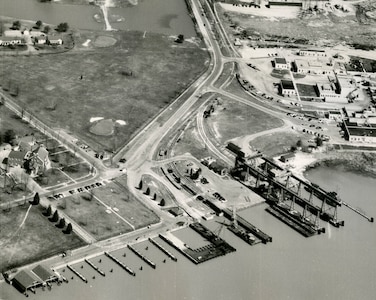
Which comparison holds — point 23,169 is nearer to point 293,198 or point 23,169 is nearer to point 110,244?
point 110,244

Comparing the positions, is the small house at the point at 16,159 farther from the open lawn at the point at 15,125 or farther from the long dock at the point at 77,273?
the long dock at the point at 77,273

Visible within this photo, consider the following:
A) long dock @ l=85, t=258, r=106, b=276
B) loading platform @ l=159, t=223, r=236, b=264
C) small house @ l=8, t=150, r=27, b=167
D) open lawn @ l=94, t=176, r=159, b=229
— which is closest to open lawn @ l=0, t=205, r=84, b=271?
long dock @ l=85, t=258, r=106, b=276

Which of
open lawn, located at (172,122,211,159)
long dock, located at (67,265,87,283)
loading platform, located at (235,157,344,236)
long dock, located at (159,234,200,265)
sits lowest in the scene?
long dock, located at (67,265,87,283)

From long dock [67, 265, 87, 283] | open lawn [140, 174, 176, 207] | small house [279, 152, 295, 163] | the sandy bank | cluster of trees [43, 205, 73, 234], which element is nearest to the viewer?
long dock [67, 265, 87, 283]

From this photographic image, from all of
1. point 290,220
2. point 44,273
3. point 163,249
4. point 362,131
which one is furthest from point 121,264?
point 362,131

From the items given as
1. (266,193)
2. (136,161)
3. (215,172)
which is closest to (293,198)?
(266,193)

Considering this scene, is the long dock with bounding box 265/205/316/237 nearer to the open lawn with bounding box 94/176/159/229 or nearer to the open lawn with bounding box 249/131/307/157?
the open lawn with bounding box 249/131/307/157
